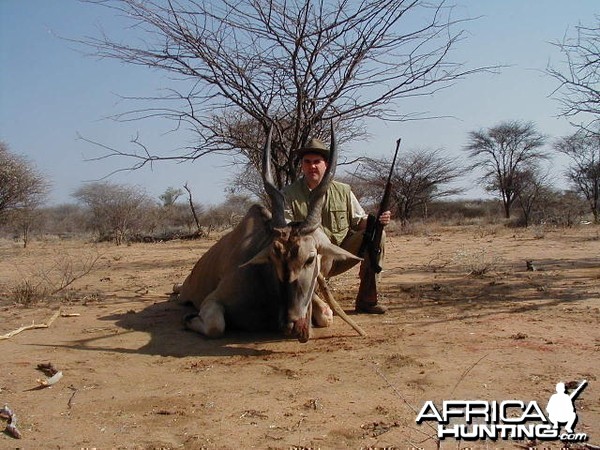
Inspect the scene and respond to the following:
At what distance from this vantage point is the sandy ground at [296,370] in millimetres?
2662

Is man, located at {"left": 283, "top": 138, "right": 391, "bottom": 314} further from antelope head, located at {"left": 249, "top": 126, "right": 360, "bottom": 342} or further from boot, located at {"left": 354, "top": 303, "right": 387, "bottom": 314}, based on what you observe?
antelope head, located at {"left": 249, "top": 126, "right": 360, "bottom": 342}

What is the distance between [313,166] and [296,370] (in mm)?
2428

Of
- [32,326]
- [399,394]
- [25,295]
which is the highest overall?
[25,295]

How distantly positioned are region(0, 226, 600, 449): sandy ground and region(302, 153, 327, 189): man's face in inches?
53.9

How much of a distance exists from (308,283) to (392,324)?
1.06m

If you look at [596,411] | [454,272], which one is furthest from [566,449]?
[454,272]

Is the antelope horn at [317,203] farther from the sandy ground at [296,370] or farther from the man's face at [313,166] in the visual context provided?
the sandy ground at [296,370]

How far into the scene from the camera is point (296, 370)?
364 cm

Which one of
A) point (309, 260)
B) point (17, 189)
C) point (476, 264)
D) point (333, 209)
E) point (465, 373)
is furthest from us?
point (17, 189)

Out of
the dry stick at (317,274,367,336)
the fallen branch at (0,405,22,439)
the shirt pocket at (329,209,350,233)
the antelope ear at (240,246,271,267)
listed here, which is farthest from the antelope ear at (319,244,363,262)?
the fallen branch at (0,405,22,439)

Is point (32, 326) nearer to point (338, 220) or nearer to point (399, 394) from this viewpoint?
point (338, 220)

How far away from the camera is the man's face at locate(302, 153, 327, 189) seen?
553cm

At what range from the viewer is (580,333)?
13.9 ft

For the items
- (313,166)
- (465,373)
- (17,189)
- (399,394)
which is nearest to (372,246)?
(313,166)
